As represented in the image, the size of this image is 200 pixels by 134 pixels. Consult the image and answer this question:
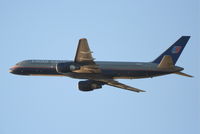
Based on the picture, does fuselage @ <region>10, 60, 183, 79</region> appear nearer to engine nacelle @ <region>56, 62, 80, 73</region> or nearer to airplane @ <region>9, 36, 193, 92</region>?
airplane @ <region>9, 36, 193, 92</region>

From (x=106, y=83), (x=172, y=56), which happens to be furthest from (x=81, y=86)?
(x=172, y=56)

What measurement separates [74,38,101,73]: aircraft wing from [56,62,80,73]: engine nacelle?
131 centimetres

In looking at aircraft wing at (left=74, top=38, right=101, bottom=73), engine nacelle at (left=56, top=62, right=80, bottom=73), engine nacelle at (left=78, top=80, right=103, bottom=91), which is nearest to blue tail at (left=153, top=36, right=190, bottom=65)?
engine nacelle at (left=78, top=80, right=103, bottom=91)

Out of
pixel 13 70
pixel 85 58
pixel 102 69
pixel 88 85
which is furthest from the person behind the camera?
pixel 13 70

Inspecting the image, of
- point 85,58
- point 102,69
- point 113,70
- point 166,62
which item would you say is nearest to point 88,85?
point 102,69

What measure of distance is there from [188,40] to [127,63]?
11899 mm

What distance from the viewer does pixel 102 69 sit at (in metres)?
91.3

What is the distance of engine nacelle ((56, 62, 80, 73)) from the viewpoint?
8562cm

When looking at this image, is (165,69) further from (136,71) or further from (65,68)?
(65,68)

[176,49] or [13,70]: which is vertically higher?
[176,49]

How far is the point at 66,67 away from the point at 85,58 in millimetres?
4702

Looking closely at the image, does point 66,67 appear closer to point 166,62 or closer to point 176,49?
point 166,62

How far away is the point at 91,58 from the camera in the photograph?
83.2 metres

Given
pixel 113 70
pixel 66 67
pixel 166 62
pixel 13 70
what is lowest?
pixel 13 70
